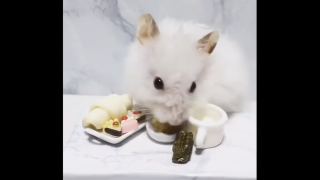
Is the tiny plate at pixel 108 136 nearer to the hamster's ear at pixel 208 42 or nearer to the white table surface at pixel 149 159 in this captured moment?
the white table surface at pixel 149 159

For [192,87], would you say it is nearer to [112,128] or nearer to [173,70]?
[173,70]

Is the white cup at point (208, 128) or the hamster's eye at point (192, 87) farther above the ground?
the hamster's eye at point (192, 87)

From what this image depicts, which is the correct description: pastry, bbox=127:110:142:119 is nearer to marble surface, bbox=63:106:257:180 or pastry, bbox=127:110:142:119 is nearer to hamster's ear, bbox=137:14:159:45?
marble surface, bbox=63:106:257:180

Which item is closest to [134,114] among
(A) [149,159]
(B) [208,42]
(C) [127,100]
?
(C) [127,100]

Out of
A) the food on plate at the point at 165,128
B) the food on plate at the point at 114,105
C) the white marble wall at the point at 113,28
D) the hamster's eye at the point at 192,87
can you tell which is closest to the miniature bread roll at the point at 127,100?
the food on plate at the point at 114,105

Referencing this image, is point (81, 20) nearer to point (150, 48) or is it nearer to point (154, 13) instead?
point (154, 13)

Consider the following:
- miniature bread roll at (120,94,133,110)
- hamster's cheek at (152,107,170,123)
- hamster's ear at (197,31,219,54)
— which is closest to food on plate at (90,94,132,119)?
miniature bread roll at (120,94,133,110)

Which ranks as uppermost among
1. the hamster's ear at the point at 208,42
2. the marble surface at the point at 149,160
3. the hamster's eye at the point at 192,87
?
the hamster's ear at the point at 208,42
